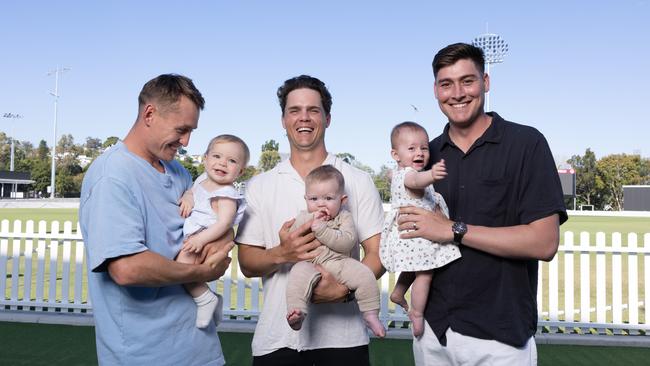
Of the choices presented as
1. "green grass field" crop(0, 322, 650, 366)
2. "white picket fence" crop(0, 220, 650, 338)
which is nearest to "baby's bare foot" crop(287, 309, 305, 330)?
"green grass field" crop(0, 322, 650, 366)

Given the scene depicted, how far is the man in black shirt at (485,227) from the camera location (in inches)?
100

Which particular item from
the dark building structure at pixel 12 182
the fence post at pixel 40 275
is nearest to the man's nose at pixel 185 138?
the fence post at pixel 40 275

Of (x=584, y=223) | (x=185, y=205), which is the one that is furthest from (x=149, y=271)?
(x=584, y=223)

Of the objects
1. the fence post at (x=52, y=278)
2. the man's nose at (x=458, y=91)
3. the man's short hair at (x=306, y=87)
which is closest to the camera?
the man's nose at (x=458, y=91)

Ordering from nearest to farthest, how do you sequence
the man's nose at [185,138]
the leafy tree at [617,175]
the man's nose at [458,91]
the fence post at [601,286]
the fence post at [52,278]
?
the man's nose at [185,138] < the man's nose at [458,91] < the fence post at [601,286] < the fence post at [52,278] < the leafy tree at [617,175]

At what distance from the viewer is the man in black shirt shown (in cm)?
254

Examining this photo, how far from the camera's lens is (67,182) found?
96.6m

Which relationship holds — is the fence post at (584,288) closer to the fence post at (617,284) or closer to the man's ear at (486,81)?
the fence post at (617,284)

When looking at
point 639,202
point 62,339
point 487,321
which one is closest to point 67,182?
point 639,202

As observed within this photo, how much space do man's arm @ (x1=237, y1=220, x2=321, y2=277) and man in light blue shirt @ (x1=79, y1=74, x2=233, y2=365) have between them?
31cm

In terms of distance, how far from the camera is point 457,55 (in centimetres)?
269

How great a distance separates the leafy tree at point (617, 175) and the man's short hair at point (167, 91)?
10057 cm

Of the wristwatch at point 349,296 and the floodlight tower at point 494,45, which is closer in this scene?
the wristwatch at point 349,296

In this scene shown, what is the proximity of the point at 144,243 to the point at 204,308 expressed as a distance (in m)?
0.48
